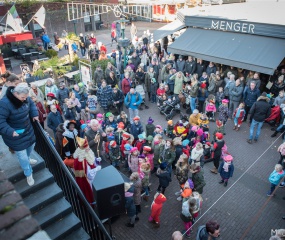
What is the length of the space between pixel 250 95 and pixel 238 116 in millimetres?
1008

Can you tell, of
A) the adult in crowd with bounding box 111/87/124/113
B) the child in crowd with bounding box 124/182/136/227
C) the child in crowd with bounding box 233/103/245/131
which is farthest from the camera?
the adult in crowd with bounding box 111/87/124/113

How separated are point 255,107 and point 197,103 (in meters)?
2.79

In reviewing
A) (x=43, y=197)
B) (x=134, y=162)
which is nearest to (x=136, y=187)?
(x=134, y=162)

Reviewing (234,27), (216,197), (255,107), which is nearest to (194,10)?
(234,27)

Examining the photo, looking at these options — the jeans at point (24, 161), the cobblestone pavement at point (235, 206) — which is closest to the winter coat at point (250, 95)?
the cobblestone pavement at point (235, 206)

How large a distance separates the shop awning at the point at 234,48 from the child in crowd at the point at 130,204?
8260mm

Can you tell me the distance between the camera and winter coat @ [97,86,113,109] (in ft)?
35.4

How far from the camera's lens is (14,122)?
14.2 feet

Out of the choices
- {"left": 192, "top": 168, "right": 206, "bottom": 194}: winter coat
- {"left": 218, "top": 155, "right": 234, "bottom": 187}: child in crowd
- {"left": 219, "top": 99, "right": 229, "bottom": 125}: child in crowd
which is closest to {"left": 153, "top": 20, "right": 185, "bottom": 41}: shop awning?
{"left": 219, "top": 99, "right": 229, "bottom": 125}: child in crowd

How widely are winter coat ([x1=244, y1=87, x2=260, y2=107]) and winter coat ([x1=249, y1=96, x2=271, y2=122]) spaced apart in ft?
4.15

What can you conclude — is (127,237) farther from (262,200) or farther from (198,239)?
(262,200)

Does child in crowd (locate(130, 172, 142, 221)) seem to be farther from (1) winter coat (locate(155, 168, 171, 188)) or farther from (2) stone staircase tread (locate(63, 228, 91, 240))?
(2) stone staircase tread (locate(63, 228, 91, 240))

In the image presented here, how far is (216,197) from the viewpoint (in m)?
7.50

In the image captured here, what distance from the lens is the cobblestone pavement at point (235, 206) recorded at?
6465 millimetres
